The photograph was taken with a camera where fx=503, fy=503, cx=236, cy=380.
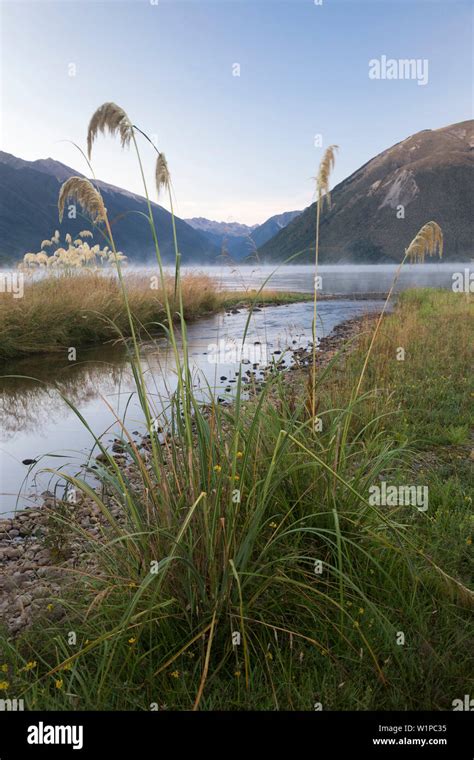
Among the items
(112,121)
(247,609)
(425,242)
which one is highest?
(112,121)

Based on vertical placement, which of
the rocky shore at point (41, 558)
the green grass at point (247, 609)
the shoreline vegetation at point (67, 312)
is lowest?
the rocky shore at point (41, 558)

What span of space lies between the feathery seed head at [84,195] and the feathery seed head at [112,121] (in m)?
0.22

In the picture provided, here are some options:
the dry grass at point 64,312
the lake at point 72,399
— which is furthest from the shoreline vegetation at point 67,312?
the lake at point 72,399

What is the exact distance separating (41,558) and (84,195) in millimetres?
2595

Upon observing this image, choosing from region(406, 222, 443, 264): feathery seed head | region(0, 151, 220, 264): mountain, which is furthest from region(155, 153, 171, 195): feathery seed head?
region(0, 151, 220, 264): mountain

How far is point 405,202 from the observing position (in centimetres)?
14500

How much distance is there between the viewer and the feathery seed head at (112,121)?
2.04 metres

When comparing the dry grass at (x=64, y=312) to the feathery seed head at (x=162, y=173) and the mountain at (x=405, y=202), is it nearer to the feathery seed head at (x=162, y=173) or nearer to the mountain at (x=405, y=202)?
the feathery seed head at (x=162, y=173)

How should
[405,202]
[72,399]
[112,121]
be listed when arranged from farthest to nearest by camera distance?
1. [405,202]
2. [72,399]
3. [112,121]

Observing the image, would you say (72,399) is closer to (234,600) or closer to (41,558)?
(41,558)

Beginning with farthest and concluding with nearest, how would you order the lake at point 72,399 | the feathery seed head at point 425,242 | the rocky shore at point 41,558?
the lake at point 72,399 < the feathery seed head at point 425,242 < the rocky shore at point 41,558

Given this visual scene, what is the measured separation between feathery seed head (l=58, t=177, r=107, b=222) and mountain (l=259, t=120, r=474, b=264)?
387 ft

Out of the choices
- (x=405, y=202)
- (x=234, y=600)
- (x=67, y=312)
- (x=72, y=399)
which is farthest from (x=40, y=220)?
(x=234, y=600)
